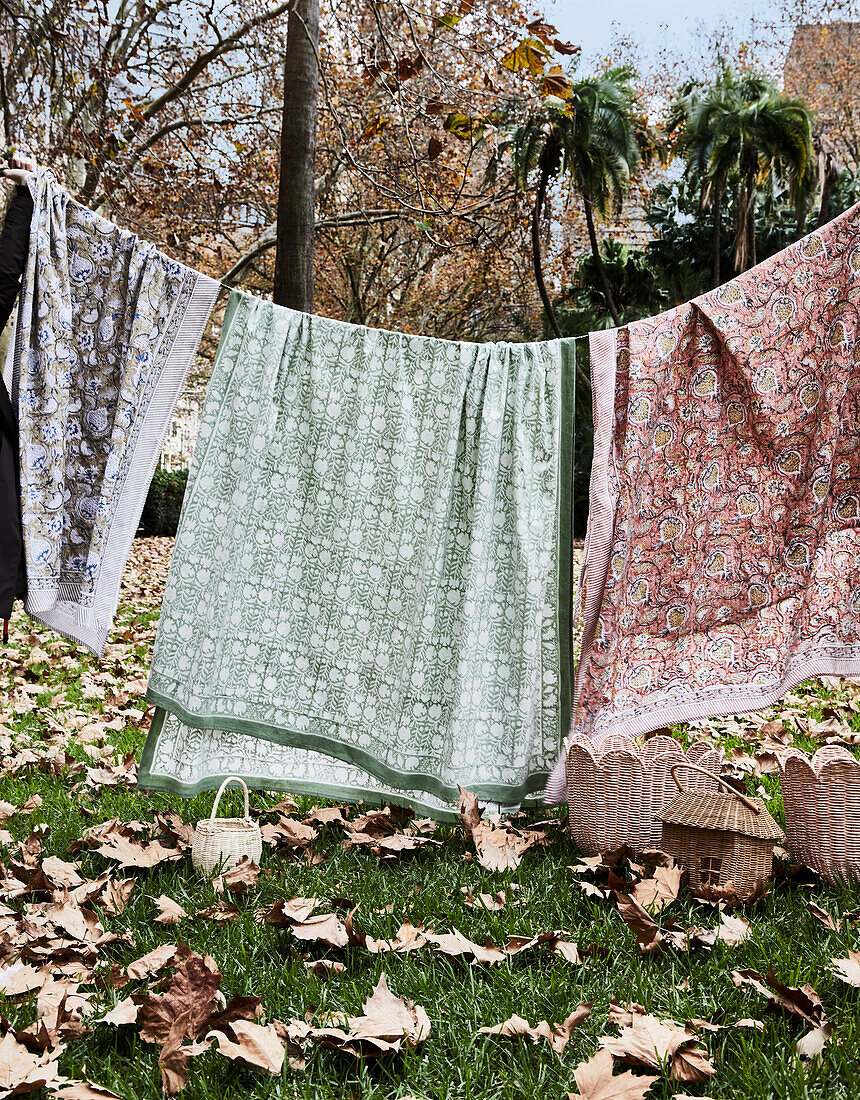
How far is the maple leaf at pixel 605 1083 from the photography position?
57.8 inches

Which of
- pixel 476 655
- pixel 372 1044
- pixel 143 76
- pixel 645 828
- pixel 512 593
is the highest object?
pixel 143 76

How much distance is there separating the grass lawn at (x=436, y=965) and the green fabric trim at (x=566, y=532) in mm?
450

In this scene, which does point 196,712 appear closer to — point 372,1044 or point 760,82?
point 372,1044

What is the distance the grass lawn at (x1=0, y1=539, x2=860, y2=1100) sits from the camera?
1.58 m

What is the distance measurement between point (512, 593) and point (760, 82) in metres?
14.0

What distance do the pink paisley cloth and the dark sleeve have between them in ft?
6.12

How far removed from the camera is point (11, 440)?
267 cm

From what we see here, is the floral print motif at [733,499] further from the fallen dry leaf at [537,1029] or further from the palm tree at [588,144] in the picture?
the palm tree at [588,144]

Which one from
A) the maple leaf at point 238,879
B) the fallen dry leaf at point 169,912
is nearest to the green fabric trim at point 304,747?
the maple leaf at point 238,879

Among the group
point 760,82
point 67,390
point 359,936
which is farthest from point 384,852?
point 760,82

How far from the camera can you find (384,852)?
271 centimetres

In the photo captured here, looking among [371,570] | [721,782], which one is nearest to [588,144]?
[371,570]

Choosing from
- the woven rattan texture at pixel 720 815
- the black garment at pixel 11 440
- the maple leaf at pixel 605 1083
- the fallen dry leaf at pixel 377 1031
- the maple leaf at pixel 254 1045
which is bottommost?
the maple leaf at pixel 254 1045

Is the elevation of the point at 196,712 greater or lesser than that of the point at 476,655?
lesser
